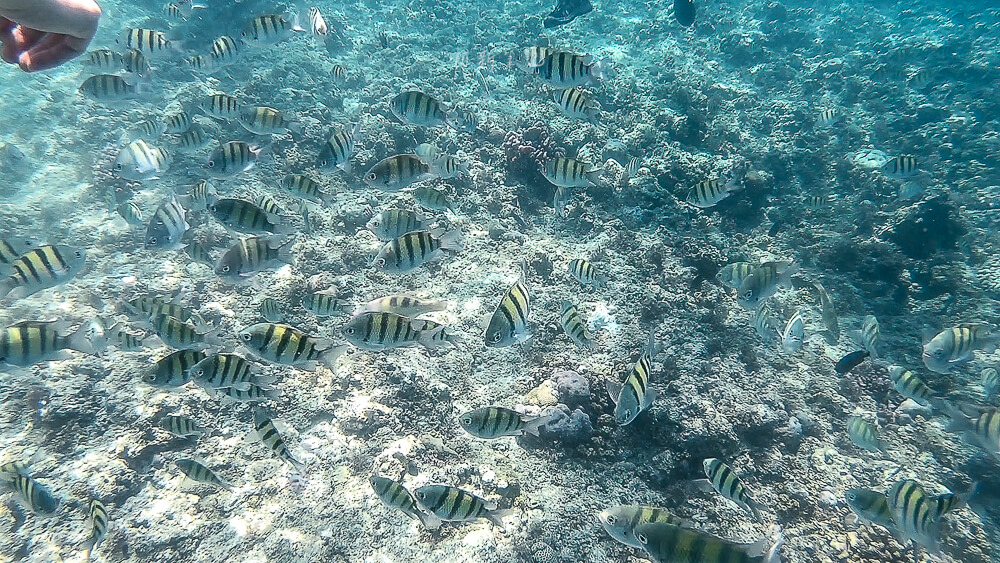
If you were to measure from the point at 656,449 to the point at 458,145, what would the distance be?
A: 23.7 ft

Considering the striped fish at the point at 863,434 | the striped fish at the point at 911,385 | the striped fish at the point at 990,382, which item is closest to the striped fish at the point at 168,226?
the striped fish at the point at 863,434

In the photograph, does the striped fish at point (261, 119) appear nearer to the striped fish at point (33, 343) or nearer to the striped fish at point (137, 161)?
the striped fish at point (137, 161)

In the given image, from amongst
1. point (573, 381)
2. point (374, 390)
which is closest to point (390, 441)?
point (374, 390)

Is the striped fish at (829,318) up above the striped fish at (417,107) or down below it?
below

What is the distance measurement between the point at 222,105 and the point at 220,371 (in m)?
4.39

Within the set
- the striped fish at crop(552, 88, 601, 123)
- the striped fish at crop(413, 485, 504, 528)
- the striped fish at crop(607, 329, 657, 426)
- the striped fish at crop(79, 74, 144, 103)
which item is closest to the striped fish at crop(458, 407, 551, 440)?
the striped fish at crop(413, 485, 504, 528)

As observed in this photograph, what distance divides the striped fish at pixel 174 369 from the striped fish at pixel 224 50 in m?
5.53

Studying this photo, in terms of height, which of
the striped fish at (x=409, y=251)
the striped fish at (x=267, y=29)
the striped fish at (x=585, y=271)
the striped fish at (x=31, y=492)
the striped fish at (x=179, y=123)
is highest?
the striped fish at (x=267, y=29)

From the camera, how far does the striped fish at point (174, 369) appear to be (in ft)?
11.5

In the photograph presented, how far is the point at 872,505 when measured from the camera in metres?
3.58

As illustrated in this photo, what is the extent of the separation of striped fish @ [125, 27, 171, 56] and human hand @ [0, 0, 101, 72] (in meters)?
7.36

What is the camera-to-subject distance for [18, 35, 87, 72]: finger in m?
1.48

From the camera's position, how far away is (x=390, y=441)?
486 centimetres

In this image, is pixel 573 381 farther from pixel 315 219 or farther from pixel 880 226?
pixel 880 226
